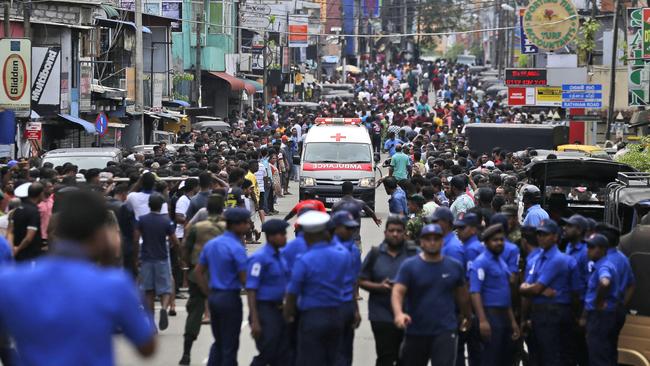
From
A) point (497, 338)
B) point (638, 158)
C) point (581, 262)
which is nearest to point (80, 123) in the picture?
point (638, 158)

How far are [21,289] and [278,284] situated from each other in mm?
5464

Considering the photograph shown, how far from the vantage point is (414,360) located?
10.6 metres

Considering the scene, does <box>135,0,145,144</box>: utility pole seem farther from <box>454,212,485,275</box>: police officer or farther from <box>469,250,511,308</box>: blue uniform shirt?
<box>469,250,511,308</box>: blue uniform shirt

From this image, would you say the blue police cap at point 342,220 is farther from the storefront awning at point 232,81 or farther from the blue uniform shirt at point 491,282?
the storefront awning at point 232,81

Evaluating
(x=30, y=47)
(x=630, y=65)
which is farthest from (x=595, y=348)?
(x=630, y=65)

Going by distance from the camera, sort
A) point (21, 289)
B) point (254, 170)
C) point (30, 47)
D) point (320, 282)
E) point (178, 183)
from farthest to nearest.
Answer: point (30, 47) → point (254, 170) → point (178, 183) → point (320, 282) → point (21, 289)

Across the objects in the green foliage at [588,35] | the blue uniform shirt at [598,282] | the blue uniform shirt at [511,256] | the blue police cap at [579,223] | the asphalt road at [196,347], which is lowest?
the asphalt road at [196,347]

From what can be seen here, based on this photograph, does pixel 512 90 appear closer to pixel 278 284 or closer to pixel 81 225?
pixel 278 284

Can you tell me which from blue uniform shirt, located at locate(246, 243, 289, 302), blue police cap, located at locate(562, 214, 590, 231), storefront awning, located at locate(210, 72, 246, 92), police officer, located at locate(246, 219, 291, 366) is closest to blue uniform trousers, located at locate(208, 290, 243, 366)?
police officer, located at locate(246, 219, 291, 366)

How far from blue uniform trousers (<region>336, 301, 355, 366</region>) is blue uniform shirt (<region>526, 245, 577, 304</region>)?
1.61 m

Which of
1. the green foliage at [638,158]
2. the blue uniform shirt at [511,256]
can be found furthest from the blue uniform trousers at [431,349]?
the green foliage at [638,158]

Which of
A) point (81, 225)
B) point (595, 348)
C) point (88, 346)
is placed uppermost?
point (81, 225)

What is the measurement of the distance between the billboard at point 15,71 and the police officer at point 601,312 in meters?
19.3

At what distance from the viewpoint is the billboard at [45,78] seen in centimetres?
3066
